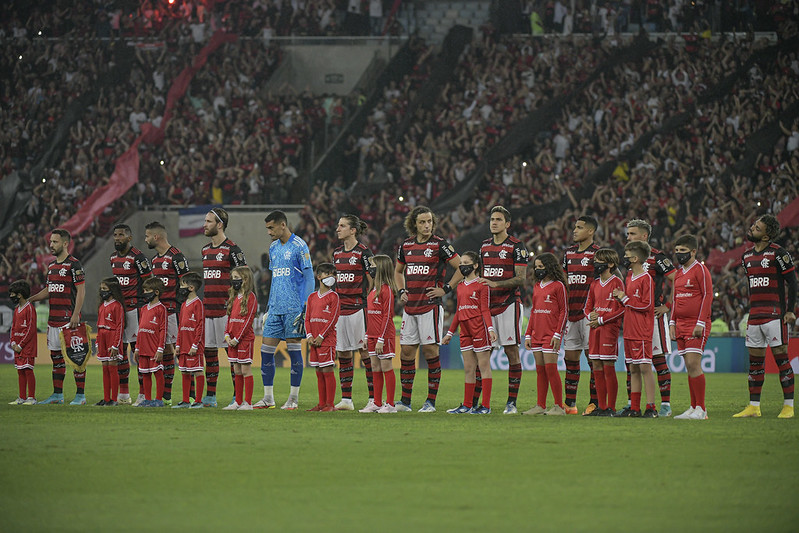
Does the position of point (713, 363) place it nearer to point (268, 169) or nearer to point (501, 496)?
point (268, 169)

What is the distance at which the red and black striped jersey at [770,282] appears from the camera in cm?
1270

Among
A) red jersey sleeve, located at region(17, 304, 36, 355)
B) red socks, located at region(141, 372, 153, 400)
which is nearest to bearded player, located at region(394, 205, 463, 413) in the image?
red socks, located at region(141, 372, 153, 400)

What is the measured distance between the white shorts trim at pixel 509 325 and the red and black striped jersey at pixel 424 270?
0.82m

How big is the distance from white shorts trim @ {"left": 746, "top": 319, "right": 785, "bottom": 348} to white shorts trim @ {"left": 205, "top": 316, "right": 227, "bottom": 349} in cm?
645

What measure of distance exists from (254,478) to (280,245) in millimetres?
6321

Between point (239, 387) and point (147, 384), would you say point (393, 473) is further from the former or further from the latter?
point (147, 384)

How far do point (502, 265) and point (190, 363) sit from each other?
4.16 m

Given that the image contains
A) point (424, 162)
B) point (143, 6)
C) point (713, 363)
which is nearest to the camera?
point (713, 363)

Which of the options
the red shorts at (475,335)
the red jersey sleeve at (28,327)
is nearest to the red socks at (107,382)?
the red jersey sleeve at (28,327)

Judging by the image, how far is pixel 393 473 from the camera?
810 centimetres

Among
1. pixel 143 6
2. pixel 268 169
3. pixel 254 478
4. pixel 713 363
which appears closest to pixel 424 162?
pixel 268 169

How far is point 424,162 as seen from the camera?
3216 centimetres

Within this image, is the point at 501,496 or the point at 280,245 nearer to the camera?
the point at 501,496

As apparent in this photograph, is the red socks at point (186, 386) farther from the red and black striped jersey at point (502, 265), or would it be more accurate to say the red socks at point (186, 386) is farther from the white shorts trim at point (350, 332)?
the red and black striped jersey at point (502, 265)
